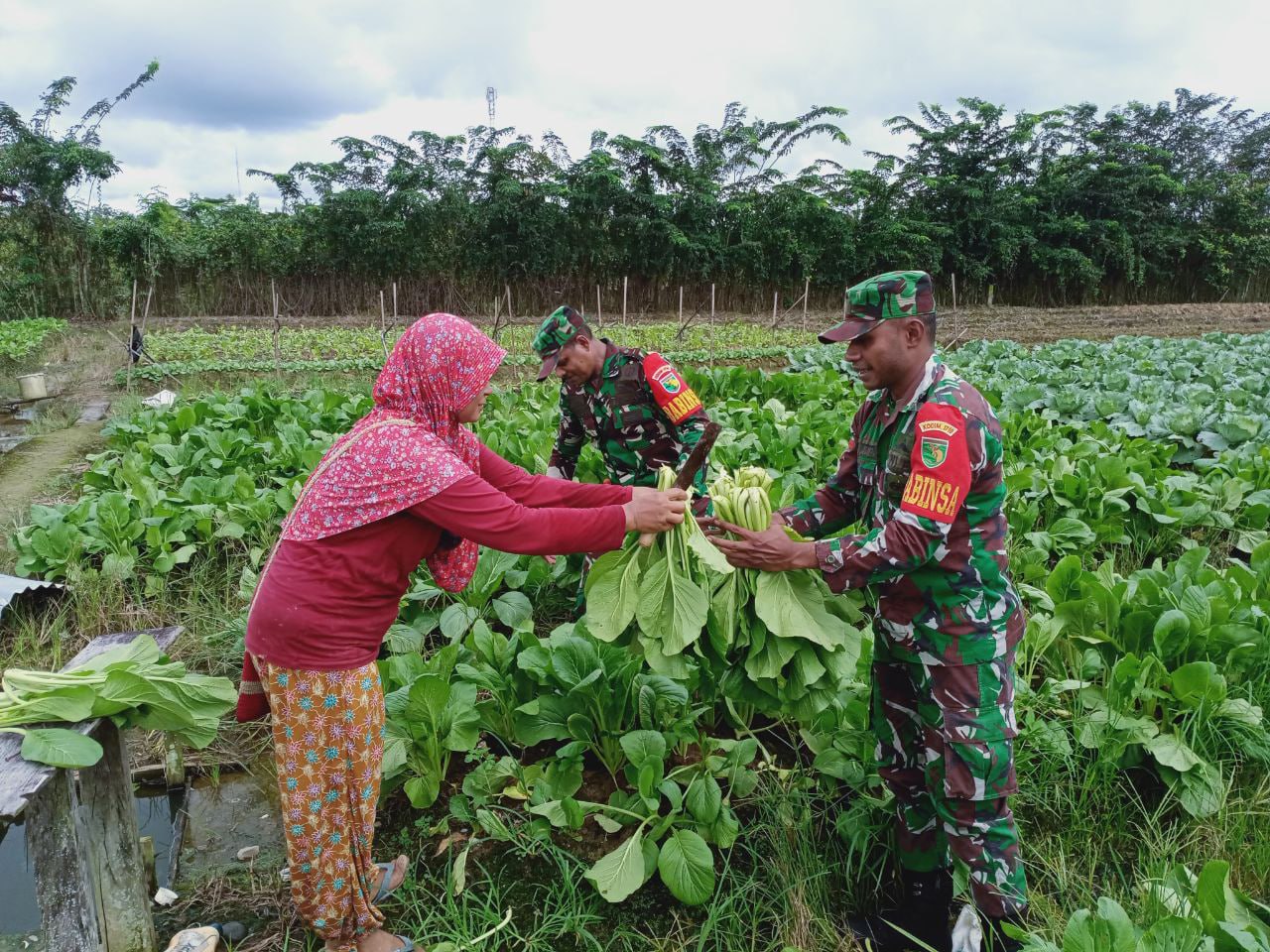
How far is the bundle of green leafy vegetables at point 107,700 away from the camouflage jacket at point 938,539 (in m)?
1.93

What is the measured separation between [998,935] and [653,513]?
1595mm

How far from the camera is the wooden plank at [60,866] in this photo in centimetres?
219

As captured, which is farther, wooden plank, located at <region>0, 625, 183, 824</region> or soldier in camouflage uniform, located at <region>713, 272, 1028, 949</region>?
soldier in camouflage uniform, located at <region>713, 272, 1028, 949</region>

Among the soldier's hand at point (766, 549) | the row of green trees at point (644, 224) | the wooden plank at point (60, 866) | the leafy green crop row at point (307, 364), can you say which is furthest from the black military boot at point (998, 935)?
the row of green trees at point (644, 224)

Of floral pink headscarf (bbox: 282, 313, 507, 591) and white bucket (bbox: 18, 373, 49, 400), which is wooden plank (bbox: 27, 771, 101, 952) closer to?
floral pink headscarf (bbox: 282, 313, 507, 591)

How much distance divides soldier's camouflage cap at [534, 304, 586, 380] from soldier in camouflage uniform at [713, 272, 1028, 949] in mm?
1659

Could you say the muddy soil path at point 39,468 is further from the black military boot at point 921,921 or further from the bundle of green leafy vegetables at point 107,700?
the black military boot at point 921,921

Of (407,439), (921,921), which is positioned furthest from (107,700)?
(921,921)

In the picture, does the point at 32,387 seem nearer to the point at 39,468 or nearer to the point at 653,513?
the point at 39,468

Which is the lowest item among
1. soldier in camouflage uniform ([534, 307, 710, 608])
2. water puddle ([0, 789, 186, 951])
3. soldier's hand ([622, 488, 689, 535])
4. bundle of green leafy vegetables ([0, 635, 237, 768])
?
water puddle ([0, 789, 186, 951])

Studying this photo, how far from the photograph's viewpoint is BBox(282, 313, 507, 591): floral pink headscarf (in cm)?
219

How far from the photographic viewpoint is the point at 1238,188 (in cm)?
3188

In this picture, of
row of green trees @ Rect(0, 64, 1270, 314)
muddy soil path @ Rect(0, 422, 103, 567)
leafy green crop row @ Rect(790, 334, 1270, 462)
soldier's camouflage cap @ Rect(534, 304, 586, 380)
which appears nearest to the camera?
soldier's camouflage cap @ Rect(534, 304, 586, 380)

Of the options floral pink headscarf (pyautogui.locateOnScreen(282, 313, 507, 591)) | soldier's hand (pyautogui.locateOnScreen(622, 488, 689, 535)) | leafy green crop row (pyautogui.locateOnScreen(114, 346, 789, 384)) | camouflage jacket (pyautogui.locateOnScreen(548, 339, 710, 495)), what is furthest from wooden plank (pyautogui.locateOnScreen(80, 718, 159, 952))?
leafy green crop row (pyautogui.locateOnScreen(114, 346, 789, 384))
